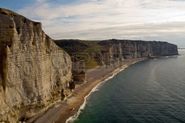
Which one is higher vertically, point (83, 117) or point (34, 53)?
point (34, 53)

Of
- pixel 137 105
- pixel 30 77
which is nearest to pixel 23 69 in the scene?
pixel 30 77

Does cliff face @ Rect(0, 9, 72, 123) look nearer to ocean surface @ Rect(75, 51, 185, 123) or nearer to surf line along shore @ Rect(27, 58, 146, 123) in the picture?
surf line along shore @ Rect(27, 58, 146, 123)

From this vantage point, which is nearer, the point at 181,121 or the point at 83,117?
the point at 181,121

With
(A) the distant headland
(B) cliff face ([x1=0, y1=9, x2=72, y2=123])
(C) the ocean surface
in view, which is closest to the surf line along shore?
(A) the distant headland

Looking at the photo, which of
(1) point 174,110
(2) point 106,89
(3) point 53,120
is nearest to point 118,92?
(2) point 106,89

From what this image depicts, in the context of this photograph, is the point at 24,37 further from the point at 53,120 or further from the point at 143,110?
the point at 143,110

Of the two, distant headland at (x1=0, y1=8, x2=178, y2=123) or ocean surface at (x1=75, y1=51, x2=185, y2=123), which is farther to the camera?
ocean surface at (x1=75, y1=51, x2=185, y2=123)

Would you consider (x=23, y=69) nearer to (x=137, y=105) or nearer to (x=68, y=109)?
(x=68, y=109)

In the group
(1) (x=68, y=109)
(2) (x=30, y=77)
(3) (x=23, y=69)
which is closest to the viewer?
(3) (x=23, y=69)

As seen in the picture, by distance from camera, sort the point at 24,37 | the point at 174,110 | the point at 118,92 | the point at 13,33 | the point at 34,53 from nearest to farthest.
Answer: the point at 13,33
the point at 24,37
the point at 34,53
the point at 174,110
the point at 118,92
